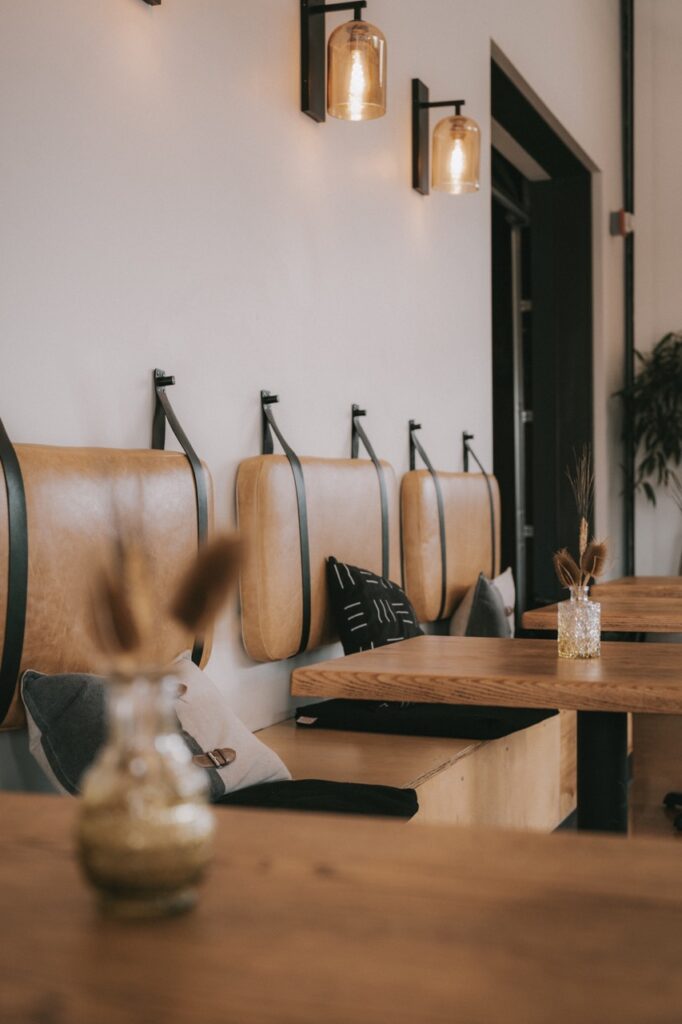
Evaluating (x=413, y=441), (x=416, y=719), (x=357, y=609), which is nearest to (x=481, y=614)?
(x=413, y=441)

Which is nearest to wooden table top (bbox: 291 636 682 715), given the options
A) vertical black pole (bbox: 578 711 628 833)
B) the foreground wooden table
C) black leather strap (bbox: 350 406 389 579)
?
the foreground wooden table

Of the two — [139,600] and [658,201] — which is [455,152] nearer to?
[139,600]

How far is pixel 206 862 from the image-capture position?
2.24 ft

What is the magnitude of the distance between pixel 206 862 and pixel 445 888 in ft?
0.48

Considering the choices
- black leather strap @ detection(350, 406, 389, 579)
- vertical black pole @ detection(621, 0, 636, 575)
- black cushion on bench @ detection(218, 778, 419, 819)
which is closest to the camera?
black cushion on bench @ detection(218, 778, 419, 819)

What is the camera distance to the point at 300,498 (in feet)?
9.92

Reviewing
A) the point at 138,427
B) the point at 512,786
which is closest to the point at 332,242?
the point at 138,427

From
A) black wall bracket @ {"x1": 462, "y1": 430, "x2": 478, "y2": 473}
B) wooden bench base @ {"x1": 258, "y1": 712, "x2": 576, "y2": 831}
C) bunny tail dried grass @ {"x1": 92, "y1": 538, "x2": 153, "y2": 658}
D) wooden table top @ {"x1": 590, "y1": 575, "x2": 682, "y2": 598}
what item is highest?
black wall bracket @ {"x1": 462, "y1": 430, "x2": 478, "y2": 473}

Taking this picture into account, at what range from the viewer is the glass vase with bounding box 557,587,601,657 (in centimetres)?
240

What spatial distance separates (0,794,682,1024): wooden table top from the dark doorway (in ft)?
20.7

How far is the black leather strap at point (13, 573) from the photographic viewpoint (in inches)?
76.6

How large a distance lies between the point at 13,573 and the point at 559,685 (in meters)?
0.94

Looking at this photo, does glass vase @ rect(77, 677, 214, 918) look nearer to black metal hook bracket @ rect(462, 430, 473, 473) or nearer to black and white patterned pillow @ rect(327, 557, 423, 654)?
black and white patterned pillow @ rect(327, 557, 423, 654)

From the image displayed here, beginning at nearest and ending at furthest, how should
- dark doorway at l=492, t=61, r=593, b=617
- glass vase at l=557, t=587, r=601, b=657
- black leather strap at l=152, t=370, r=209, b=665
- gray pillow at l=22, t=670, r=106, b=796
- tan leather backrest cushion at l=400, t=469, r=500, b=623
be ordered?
gray pillow at l=22, t=670, r=106, b=796, glass vase at l=557, t=587, r=601, b=657, black leather strap at l=152, t=370, r=209, b=665, tan leather backrest cushion at l=400, t=469, r=500, b=623, dark doorway at l=492, t=61, r=593, b=617
